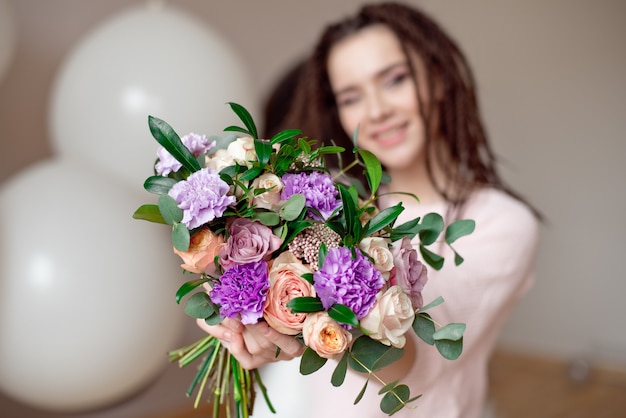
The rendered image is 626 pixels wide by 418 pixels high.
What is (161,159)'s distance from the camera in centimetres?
82

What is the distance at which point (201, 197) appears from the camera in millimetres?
743

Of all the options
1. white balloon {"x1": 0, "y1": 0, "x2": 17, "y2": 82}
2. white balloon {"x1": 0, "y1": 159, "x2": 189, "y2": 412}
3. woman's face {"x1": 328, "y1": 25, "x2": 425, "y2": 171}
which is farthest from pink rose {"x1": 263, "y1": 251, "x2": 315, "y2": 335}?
white balloon {"x1": 0, "y1": 0, "x2": 17, "y2": 82}

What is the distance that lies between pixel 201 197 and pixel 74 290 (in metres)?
0.93

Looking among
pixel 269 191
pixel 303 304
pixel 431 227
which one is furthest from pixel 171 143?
pixel 431 227

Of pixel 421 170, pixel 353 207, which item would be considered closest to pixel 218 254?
pixel 353 207

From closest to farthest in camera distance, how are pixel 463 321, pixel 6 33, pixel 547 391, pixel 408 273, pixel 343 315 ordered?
pixel 343 315
pixel 408 273
pixel 463 321
pixel 6 33
pixel 547 391

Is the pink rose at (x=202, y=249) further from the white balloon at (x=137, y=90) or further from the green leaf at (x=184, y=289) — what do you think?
the white balloon at (x=137, y=90)

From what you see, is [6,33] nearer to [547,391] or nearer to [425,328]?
[425,328]

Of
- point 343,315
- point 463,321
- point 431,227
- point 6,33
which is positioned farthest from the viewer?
point 6,33

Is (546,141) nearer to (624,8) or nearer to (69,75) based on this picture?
(624,8)

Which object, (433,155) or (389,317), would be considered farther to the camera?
(433,155)

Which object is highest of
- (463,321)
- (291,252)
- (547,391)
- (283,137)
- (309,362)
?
(283,137)

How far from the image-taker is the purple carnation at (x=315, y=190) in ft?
2.60

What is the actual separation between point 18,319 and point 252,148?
99cm
